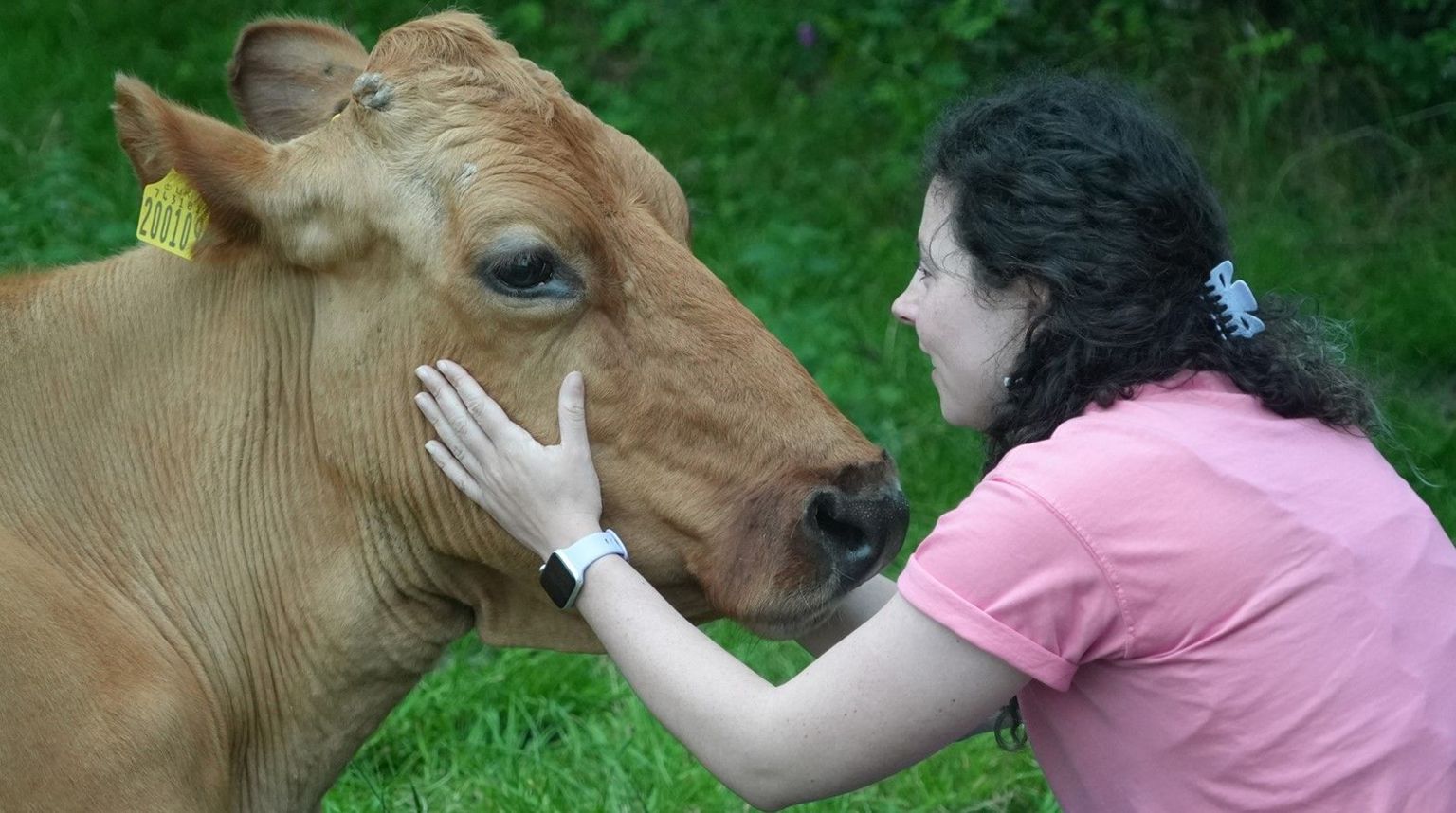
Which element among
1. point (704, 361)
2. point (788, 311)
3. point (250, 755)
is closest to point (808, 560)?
point (704, 361)

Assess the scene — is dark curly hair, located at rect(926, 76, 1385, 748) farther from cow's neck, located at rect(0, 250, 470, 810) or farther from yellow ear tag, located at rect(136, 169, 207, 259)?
yellow ear tag, located at rect(136, 169, 207, 259)

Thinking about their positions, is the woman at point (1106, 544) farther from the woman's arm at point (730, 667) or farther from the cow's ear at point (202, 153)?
the cow's ear at point (202, 153)

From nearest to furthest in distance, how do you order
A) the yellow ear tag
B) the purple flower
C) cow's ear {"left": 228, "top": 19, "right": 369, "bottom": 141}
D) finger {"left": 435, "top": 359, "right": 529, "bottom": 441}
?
finger {"left": 435, "top": 359, "right": 529, "bottom": 441} < the yellow ear tag < cow's ear {"left": 228, "top": 19, "right": 369, "bottom": 141} < the purple flower

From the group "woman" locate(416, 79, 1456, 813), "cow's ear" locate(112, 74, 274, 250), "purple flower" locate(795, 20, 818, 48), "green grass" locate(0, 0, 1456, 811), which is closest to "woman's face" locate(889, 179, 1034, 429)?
"woman" locate(416, 79, 1456, 813)

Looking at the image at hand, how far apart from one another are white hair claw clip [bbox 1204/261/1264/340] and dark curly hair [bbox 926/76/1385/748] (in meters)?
0.02

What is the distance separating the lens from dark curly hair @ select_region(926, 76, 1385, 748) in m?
2.98

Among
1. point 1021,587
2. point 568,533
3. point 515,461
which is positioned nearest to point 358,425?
point 515,461

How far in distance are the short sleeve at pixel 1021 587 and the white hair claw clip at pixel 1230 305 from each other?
589 mm

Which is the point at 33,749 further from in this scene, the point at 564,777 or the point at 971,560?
the point at 564,777

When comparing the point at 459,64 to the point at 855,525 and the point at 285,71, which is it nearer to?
the point at 285,71

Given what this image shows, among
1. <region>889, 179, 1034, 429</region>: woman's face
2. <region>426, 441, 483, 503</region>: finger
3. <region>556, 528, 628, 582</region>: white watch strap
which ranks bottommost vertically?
<region>556, 528, 628, 582</region>: white watch strap

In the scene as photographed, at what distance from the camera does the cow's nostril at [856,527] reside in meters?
3.08

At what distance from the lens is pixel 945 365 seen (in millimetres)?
3186

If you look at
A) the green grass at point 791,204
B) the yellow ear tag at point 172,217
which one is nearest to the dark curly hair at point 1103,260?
the yellow ear tag at point 172,217
